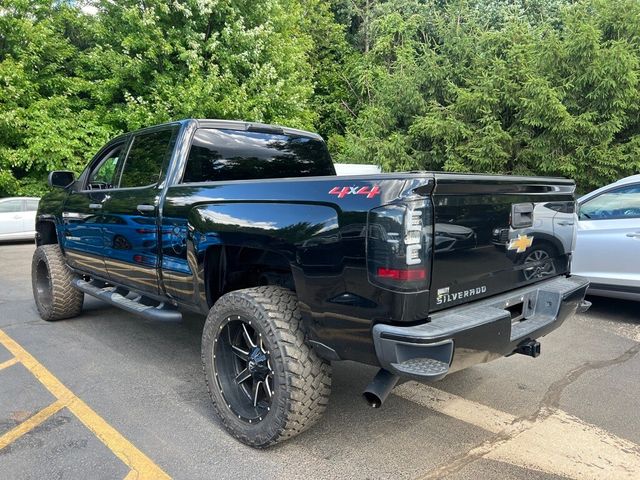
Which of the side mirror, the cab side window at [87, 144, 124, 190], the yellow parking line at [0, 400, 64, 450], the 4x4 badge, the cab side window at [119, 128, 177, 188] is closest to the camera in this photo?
the 4x4 badge

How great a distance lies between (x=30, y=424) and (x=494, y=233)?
124 inches

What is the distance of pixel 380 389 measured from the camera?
2512mm

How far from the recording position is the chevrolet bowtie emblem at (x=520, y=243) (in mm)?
2974

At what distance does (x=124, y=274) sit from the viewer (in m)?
4.37

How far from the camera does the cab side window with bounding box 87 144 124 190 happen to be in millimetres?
4851

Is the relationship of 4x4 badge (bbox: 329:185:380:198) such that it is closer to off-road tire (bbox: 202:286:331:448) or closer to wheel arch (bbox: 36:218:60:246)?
off-road tire (bbox: 202:286:331:448)

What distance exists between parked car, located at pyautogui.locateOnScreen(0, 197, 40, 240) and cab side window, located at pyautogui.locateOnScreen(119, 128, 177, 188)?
36.4ft

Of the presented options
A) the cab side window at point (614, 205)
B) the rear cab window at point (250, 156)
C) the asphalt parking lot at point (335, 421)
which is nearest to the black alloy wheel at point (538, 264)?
the asphalt parking lot at point (335, 421)

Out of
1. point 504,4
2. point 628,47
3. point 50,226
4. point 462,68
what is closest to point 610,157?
point 628,47

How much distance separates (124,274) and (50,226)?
7.55 feet

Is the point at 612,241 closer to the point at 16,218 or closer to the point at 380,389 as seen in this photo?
the point at 380,389

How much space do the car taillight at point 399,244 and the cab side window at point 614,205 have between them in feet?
15.0

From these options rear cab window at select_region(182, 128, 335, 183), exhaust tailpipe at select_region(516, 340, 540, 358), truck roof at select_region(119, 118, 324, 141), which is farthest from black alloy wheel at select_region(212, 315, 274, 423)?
truck roof at select_region(119, 118, 324, 141)

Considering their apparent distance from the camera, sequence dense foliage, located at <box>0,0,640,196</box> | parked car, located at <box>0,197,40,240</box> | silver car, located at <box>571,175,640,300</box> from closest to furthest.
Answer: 1. silver car, located at <box>571,175,640,300</box>
2. dense foliage, located at <box>0,0,640,196</box>
3. parked car, located at <box>0,197,40,240</box>
